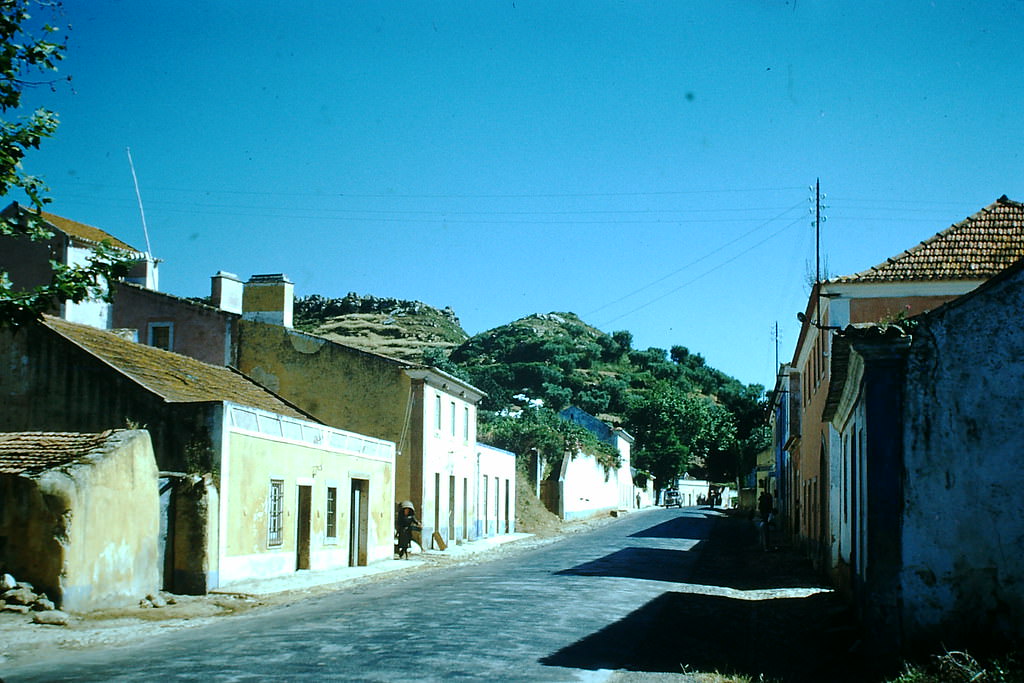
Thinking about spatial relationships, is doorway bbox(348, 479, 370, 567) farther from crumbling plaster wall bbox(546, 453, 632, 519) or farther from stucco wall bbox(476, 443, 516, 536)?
crumbling plaster wall bbox(546, 453, 632, 519)

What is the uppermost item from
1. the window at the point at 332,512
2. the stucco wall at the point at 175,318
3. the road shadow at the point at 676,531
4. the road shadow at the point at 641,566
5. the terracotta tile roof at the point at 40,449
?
the stucco wall at the point at 175,318

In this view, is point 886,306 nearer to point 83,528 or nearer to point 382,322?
point 83,528

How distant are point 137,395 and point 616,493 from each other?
58406 mm

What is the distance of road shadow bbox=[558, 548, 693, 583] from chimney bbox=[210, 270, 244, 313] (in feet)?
45.4

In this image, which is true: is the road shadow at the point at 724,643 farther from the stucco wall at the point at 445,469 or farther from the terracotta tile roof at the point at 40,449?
the stucco wall at the point at 445,469

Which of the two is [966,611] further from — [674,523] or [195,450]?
[674,523]

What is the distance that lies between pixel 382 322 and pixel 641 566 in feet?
370

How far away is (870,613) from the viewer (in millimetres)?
10047

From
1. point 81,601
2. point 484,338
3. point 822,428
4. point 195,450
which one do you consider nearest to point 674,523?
point 822,428

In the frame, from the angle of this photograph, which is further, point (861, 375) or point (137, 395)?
point (137, 395)

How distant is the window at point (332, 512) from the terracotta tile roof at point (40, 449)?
27.2ft

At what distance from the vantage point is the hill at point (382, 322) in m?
124

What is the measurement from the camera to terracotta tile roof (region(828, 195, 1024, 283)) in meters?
20.7

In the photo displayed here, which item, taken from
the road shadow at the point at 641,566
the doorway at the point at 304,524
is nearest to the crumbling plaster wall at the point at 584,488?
the road shadow at the point at 641,566
